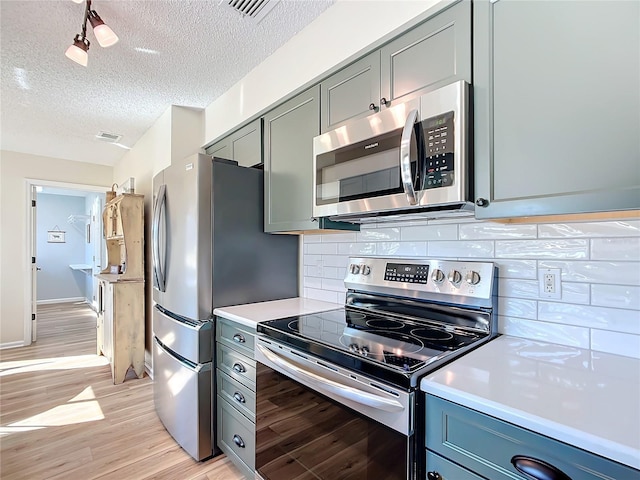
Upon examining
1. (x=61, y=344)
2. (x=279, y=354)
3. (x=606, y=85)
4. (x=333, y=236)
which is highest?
(x=606, y=85)

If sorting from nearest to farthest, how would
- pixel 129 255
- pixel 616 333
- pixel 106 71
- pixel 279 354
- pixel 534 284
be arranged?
pixel 616 333 → pixel 534 284 → pixel 279 354 → pixel 106 71 → pixel 129 255

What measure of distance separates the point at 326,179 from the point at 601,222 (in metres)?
1.12

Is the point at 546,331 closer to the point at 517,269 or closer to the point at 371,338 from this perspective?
the point at 517,269

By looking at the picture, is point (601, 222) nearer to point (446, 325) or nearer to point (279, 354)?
point (446, 325)

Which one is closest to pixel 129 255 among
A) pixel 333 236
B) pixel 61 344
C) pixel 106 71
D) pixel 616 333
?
pixel 106 71

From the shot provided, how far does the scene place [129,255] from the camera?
3402 millimetres

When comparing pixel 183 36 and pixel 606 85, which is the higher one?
pixel 183 36

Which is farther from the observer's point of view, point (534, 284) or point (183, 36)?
point (183, 36)

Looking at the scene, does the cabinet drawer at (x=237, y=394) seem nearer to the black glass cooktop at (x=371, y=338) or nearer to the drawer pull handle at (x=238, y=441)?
the drawer pull handle at (x=238, y=441)

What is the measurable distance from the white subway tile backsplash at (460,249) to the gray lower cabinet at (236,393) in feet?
3.24

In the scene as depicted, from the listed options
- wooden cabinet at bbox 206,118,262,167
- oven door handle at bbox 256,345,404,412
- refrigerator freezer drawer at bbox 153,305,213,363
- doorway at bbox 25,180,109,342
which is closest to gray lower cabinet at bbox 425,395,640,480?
oven door handle at bbox 256,345,404,412

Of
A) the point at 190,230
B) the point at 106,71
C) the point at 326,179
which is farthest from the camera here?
the point at 106,71

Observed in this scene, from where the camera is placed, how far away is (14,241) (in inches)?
167

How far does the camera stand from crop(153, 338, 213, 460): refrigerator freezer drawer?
1928 millimetres
